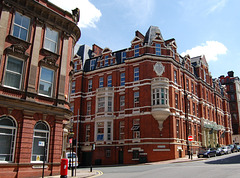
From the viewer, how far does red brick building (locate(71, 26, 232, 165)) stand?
108ft

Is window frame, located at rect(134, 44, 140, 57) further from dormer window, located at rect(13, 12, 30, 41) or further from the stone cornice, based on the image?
dormer window, located at rect(13, 12, 30, 41)

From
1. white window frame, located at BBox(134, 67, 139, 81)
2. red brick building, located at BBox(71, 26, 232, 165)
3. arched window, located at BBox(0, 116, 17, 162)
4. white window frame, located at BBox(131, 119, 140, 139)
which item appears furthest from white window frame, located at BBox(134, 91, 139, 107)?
arched window, located at BBox(0, 116, 17, 162)

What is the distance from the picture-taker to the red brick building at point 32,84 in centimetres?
1620

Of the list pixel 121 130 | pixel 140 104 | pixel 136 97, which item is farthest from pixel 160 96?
pixel 121 130

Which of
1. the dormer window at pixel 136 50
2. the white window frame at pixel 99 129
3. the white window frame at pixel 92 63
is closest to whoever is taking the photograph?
the dormer window at pixel 136 50

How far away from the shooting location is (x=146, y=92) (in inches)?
1355

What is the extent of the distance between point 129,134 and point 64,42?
18.3m

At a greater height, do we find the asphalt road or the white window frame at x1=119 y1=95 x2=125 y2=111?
the white window frame at x1=119 y1=95 x2=125 y2=111

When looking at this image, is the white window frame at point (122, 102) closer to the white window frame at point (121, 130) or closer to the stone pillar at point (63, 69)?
the white window frame at point (121, 130)

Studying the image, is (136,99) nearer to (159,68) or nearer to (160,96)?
(160,96)

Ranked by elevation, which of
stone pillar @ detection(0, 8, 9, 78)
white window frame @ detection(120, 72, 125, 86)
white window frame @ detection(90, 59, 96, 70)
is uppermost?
white window frame @ detection(90, 59, 96, 70)

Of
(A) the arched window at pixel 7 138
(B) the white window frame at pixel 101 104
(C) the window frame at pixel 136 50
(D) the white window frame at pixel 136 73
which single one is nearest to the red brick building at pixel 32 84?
(A) the arched window at pixel 7 138

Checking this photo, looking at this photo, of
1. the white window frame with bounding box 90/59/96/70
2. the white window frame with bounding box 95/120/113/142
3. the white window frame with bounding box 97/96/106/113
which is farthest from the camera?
the white window frame with bounding box 90/59/96/70

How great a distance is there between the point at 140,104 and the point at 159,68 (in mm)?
6085
